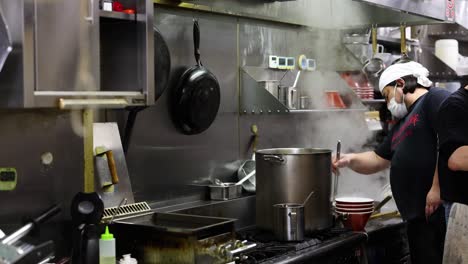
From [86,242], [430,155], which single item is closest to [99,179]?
[86,242]

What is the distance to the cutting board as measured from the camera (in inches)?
137

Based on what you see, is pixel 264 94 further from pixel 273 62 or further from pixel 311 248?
pixel 311 248

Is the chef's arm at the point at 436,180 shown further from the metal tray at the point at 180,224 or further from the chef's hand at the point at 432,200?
the metal tray at the point at 180,224

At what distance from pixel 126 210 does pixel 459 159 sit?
1.65 m

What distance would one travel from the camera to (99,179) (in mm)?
3135

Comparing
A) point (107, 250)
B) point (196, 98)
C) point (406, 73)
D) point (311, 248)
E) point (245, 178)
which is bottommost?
point (311, 248)

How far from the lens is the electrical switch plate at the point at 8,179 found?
8.91ft

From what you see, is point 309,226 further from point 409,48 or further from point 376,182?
point 409,48

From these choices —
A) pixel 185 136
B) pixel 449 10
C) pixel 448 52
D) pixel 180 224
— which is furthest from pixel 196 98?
pixel 448 52

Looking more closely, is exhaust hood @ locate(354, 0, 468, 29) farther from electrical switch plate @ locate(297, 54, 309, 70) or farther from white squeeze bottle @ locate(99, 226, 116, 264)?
white squeeze bottle @ locate(99, 226, 116, 264)

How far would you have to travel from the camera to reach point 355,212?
3.80m

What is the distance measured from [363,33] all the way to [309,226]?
2213mm

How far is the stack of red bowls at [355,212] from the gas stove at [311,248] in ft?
0.30

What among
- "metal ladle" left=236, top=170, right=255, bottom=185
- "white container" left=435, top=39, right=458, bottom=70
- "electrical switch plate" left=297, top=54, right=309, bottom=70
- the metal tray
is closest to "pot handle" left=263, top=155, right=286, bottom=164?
"metal ladle" left=236, top=170, right=255, bottom=185
